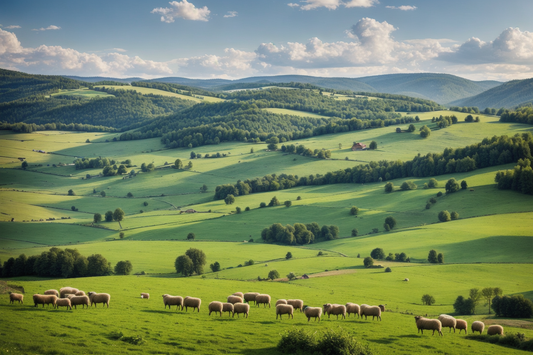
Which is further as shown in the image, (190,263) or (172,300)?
(190,263)

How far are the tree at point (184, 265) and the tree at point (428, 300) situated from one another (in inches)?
1399

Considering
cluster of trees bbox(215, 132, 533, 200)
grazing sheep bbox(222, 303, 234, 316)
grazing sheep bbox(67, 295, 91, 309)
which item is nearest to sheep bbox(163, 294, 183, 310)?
grazing sheep bbox(222, 303, 234, 316)

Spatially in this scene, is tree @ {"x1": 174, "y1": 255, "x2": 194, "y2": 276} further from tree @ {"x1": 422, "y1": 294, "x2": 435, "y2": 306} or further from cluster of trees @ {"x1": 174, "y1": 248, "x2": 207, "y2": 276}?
tree @ {"x1": 422, "y1": 294, "x2": 435, "y2": 306}

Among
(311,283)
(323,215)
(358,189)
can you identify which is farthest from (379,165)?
(311,283)

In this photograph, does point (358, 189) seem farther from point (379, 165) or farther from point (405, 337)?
point (405, 337)

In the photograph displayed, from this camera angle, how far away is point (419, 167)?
131 meters

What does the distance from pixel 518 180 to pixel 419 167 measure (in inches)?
1338

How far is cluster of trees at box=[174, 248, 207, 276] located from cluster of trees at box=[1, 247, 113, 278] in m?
10.8

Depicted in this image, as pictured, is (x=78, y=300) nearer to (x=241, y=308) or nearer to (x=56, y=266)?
(x=241, y=308)

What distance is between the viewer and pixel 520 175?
99250 mm

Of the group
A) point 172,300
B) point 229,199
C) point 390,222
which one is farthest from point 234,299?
point 229,199

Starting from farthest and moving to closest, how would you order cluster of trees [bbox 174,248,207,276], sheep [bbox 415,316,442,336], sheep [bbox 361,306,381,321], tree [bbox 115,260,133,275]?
cluster of trees [bbox 174,248,207,276] < tree [bbox 115,260,133,275] < sheep [bbox 361,306,381,321] < sheep [bbox 415,316,442,336]

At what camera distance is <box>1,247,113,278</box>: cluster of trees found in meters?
57.7

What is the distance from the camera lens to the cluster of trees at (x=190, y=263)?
6544 cm
